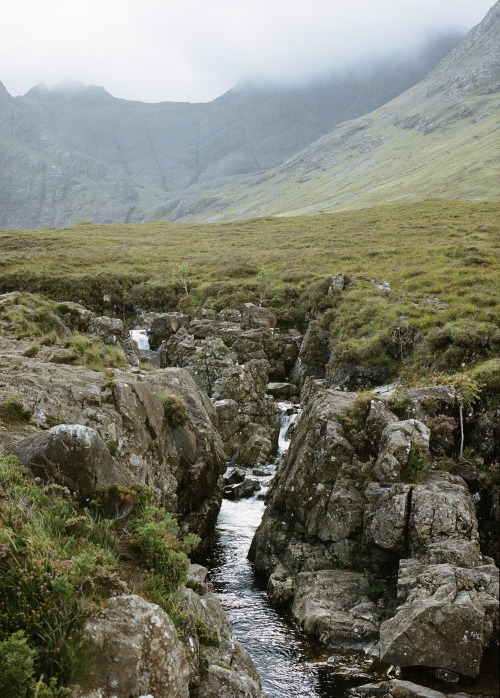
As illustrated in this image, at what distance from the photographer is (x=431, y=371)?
3703 centimetres

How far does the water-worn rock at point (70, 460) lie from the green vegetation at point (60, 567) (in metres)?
0.43

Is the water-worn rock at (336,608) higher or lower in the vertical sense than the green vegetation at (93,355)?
lower

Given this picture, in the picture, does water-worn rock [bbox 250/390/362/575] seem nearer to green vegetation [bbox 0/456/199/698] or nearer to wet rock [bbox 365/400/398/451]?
wet rock [bbox 365/400/398/451]

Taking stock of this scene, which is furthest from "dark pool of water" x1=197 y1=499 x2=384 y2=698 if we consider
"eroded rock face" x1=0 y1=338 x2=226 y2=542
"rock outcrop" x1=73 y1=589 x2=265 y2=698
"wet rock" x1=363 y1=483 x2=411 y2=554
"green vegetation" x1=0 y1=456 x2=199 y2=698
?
"green vegetation" x1=0 y1=456 x2=199 y2=698

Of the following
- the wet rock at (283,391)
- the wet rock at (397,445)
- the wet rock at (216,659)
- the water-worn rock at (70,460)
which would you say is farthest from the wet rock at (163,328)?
the wet rock at (216,659)

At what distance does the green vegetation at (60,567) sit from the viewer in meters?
8.77

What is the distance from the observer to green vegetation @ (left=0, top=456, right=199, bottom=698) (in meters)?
8.77

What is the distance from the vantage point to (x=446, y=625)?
54.3ft

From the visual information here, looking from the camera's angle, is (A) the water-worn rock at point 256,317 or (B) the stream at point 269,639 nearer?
(B) the stream at point 269,639

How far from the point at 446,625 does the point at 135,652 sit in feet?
35.8

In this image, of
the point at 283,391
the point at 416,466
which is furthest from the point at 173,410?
the point at 283,391

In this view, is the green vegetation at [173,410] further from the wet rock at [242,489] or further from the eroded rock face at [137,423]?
the wet rock at [242,489]

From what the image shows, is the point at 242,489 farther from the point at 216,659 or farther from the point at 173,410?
the point at 216,659

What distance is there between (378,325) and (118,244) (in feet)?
264
